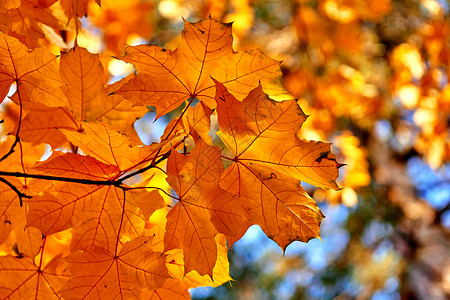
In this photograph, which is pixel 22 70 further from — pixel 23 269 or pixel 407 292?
pixel 407 292

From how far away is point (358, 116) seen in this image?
8.98 feet

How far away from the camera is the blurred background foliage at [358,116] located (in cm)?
228

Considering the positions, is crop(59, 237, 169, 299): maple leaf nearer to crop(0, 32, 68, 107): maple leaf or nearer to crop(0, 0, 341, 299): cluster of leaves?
crop(0, 0, 341, 299): cluster of leaves

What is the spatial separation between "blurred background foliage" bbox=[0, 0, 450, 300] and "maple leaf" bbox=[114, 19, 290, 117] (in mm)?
1338

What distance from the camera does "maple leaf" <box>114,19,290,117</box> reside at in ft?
1.37

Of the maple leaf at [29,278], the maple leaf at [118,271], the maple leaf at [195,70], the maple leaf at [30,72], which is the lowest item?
the maple leaf at [118,271]

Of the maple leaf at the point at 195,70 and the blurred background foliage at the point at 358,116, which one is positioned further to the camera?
the blurred background foliage at the point at 358,116

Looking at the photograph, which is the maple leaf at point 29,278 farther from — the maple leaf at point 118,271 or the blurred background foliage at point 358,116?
the blurred background foliage at point 358,116

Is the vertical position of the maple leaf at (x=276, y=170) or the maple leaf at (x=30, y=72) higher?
the maple leaf at (x=30, y=72)

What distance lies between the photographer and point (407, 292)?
236cm

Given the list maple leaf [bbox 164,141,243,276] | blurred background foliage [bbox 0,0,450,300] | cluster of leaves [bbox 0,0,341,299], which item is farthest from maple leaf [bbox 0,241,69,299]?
blurred background foliage [bbox 0,0,450,300]

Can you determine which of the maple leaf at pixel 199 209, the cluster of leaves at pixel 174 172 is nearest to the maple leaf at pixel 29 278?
the cluster of leaves at pixel 174 172

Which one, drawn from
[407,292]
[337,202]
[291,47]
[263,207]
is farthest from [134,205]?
[291,47]

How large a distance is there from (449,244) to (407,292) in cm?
42
